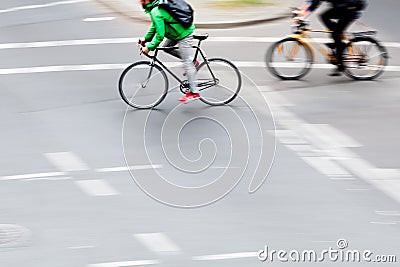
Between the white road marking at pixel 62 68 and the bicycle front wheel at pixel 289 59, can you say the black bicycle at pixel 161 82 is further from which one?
the white road marking at pixel 62 68

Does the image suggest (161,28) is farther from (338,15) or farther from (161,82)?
(338,15)

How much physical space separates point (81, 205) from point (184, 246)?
177 cm

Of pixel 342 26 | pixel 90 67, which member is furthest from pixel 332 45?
pixel 90 67

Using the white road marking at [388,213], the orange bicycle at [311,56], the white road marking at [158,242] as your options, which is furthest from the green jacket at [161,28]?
the white road marking at [388,213]

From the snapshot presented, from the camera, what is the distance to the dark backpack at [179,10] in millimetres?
15047

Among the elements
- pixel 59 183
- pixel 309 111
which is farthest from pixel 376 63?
pixel 59 183

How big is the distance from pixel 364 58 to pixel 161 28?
13.5 feet

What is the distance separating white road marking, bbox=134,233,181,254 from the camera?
1036 cm

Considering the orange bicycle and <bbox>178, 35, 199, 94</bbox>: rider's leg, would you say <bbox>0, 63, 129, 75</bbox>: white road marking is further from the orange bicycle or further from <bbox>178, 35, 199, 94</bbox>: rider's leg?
the orange bicycle

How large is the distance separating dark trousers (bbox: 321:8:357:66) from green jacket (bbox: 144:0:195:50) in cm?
294

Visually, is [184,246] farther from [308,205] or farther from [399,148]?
[399,148]

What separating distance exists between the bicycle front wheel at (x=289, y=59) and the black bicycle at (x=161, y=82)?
5.25 ft

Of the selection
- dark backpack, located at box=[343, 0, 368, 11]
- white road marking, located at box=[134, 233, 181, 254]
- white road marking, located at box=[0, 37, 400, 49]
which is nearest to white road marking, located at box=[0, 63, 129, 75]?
white road marking, located at box=[0, 37, 400, 49]

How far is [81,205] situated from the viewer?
1163cm
